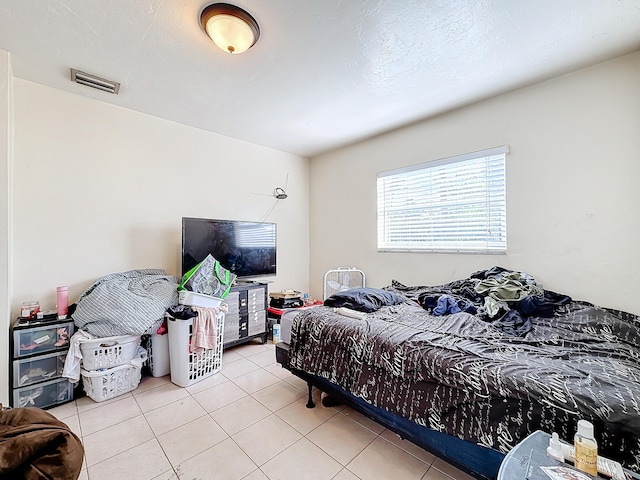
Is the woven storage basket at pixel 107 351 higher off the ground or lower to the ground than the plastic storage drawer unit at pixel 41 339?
lower

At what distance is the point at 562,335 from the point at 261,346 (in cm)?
285

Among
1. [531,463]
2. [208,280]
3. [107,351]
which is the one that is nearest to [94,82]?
[208,280]

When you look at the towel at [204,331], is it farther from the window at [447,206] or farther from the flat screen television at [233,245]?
the window at [447,206]

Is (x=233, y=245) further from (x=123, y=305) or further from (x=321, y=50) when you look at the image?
(x=321, y=50)

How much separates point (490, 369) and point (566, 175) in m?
1.94

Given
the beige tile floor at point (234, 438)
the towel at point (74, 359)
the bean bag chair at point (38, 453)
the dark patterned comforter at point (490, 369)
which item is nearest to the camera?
the bean bag chair at point (38, 453)

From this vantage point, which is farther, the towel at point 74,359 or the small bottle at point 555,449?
the towel at point 74,359

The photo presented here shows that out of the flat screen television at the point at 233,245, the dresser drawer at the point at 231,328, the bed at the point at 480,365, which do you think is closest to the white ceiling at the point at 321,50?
the flat screen television at the point at 233,245

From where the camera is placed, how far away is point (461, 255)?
2.78 metres

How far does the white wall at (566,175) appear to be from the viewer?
2.00m

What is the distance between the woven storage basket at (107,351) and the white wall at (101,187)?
71cm

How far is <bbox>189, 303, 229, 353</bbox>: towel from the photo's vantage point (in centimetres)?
242

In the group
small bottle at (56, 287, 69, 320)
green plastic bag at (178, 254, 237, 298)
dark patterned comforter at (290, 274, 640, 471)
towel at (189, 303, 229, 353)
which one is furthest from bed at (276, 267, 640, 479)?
small bottle at (56, 287, 69, 320)

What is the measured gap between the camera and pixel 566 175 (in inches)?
87.9
